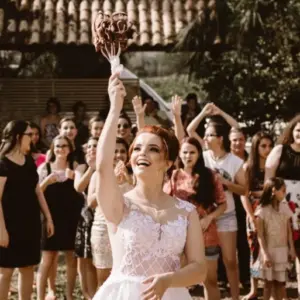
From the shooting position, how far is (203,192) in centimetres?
626

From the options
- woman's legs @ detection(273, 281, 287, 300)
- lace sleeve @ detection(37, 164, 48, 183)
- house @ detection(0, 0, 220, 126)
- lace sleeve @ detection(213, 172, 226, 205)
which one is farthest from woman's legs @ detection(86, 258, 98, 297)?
house @ detection(0, 0, 220, 126)

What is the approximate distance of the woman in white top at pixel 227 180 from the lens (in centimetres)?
670

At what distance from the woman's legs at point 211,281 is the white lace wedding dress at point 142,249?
2897mm

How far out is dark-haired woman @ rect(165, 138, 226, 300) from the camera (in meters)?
6.23

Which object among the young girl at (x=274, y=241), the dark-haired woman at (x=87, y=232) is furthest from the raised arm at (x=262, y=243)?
the dark-haired woman at (x=87, y=232)

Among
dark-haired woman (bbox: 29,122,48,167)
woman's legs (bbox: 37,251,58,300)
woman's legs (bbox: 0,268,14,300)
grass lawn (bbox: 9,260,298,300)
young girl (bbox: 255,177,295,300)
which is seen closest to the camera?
woman's legs (bbox: 0,268,14,300)

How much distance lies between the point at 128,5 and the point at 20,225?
7.77 meters

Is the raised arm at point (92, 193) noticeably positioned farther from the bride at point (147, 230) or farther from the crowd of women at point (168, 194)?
the bride at point (147, 230)

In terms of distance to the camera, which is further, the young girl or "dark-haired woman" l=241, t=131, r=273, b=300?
"dark-haired woman" l=241, t=131, r=273, b=300

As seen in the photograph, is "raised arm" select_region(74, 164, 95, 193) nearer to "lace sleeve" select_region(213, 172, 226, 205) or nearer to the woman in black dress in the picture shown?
the woman in black dress

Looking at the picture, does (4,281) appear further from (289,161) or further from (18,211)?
(289,161)

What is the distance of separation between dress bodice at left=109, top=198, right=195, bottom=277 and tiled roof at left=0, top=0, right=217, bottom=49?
27.9 ft

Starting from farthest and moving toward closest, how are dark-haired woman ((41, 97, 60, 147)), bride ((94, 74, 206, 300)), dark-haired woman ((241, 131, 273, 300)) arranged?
dark-haired woman ((41, 97, 60, 147)) < dark-haired woman ((241, 131, 273, 300)) < bride ((94, 74, 206, 300))

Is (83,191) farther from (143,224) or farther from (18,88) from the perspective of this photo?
(18,88)
